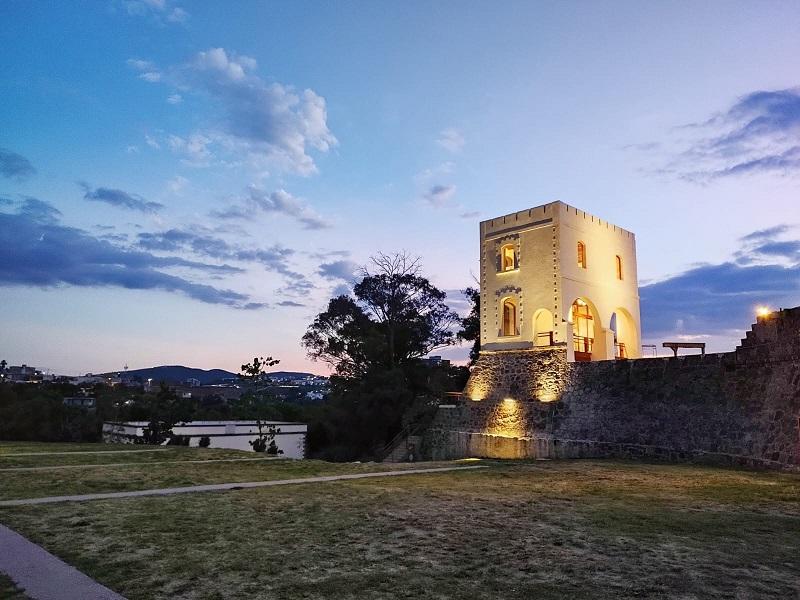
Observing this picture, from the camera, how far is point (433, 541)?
5.18 meters

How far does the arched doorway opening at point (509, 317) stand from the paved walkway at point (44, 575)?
19415mm

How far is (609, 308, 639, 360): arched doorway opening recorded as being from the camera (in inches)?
945

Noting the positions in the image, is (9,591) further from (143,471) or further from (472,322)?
(472,322)

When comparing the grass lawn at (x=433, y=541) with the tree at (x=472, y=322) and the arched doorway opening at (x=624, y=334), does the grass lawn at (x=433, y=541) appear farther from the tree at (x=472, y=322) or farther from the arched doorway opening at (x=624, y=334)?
the tree at (x=472, y=322)

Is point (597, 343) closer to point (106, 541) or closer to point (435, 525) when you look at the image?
point (435, 525)

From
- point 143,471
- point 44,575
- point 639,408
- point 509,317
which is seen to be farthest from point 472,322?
point 44,575

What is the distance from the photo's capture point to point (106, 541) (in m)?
5.04

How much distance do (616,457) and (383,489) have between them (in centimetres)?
1039

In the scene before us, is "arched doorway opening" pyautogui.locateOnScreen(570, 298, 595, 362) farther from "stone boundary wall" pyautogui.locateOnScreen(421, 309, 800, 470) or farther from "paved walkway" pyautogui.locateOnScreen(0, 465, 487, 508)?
"paved walkway" pyautogui.locateOnScreen(0, 465, 487, 508)

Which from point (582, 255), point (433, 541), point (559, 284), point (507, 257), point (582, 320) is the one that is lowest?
point (433, 541)

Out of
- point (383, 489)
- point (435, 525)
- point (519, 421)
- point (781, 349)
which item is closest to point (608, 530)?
point (435, 525)

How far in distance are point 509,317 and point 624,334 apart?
574 cm

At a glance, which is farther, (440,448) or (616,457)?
(440,448)

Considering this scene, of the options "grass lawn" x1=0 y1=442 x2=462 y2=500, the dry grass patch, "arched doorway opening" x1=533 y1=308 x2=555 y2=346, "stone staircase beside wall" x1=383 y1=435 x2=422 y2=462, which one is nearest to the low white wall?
"stone staircase beside wall" x1=383 y1=435 x2=422 y2=462
